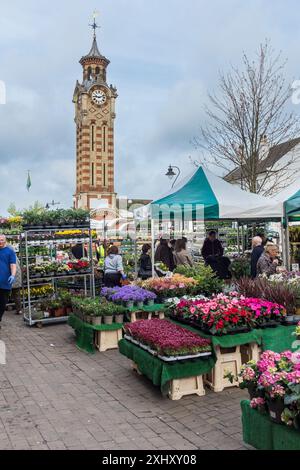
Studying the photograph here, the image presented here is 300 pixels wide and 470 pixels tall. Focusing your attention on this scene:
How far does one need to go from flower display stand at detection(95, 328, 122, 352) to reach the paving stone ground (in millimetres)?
305

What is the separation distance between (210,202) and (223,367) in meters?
4.62

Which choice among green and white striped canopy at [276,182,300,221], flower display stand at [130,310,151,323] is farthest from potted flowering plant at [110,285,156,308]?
green and white striped canopy at [276,182,300,221]

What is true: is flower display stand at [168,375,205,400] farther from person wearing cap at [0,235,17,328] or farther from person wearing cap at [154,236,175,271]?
person wearing cap at [154,236,175,271]

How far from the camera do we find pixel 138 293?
762 centimetres

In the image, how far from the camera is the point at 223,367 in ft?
17.4

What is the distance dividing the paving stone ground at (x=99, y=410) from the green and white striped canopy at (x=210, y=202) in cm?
397

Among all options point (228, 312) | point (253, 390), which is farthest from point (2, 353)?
point (253, 390)

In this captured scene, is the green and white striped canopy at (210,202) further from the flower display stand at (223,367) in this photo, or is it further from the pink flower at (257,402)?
the pink flower at (257,402)

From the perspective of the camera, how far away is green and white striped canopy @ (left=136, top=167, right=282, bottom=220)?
930 centimetres

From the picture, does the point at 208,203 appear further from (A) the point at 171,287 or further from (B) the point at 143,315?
(B) the point at 143,315

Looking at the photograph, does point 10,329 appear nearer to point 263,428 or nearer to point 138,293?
point 138,293

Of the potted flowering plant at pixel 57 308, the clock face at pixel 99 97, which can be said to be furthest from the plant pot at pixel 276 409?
Answer: the clock face at pixel 99 97

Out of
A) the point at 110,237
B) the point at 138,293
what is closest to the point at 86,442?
the point at 138,293

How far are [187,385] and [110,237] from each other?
68.5 feet
